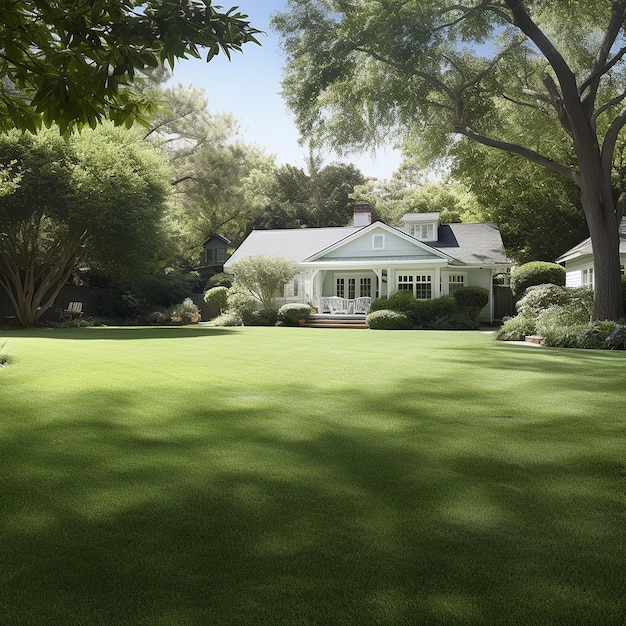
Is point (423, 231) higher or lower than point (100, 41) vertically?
higher

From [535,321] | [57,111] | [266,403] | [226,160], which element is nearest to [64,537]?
[57,111]

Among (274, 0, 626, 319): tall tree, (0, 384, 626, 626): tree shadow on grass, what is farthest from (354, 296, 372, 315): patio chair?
(0, 384, 626, 626): tree shadow on grass

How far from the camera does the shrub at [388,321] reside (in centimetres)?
2547

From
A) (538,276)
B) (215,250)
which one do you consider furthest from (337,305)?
(215,250)

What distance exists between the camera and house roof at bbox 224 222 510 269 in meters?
30.6

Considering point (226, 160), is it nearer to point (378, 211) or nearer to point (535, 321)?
point (378, 211)

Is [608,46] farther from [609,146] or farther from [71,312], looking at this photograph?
[71,312]

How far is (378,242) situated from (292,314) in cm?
680

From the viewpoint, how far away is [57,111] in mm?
4566

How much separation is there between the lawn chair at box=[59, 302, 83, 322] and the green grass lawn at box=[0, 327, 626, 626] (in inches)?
857

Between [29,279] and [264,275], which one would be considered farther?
[264,275]

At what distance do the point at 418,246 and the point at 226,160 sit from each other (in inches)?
671

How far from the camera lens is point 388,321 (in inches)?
1003

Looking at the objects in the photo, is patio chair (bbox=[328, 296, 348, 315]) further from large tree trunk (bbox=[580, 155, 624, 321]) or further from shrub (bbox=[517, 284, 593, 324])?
large tree trunk (bbox=[580, 155, 624, 321])
